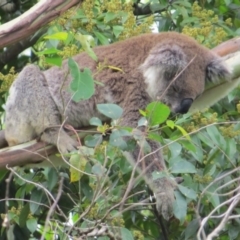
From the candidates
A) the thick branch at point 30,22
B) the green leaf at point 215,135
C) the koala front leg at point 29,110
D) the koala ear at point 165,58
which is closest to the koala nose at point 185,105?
the koala ear at point 165,58

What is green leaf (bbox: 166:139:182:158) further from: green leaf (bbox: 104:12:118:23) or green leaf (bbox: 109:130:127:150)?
green leaf (bbox: 104:12:118:23)

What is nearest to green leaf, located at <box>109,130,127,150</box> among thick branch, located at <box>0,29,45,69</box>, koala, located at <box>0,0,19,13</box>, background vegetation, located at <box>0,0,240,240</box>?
background vegetation, located at <box>0,0,240,240</box>

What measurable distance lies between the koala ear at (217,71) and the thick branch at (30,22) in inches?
52.3

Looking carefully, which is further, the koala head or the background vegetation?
the koala head

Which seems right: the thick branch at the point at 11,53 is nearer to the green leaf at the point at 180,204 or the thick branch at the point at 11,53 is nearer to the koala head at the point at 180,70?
the koala head at the point at 180,70

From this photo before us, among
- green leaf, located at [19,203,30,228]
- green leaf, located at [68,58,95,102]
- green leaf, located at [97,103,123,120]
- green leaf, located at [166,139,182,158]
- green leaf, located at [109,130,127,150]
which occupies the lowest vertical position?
green leaf, located at [19,203,30,228]

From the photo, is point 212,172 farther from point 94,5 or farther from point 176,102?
point 94,5

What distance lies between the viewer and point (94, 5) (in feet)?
14.3

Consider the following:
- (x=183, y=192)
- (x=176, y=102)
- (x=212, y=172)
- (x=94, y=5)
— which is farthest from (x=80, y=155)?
(x=94, y=5)

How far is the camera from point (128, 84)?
13.8 feet

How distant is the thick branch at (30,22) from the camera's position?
9.04 feet

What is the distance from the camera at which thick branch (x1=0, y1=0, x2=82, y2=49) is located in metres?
2.75

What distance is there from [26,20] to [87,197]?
142 cm

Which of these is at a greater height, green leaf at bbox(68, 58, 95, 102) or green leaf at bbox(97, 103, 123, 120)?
green leaf at bbox(68, 58, 95, 102)
